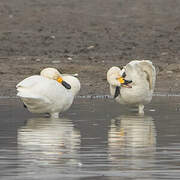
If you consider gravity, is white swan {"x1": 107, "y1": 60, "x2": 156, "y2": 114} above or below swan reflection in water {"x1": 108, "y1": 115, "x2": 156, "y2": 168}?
above

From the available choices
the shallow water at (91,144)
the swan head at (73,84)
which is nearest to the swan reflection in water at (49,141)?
the shallow water at (91,144)

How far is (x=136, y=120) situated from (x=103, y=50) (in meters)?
9.07

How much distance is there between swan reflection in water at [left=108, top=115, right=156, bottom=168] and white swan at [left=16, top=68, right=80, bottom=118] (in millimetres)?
771

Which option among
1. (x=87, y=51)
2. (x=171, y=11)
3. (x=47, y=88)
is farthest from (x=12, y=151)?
(x=171, y=11)

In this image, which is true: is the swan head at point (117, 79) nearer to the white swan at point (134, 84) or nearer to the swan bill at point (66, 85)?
the white swan at point (134, 84)

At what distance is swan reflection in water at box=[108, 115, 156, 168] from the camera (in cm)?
931

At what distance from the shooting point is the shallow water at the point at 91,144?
850 centimetres

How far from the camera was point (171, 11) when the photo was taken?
1011 inches

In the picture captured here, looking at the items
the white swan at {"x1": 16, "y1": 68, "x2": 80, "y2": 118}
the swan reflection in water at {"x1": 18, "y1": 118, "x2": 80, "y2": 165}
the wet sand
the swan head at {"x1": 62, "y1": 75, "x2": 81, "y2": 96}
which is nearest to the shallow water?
the swan reflection in water at {"x1": 18, "y1": 118, "x2": 80, "y2": 165}

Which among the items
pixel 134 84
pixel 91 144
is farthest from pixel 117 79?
pixel 91 144

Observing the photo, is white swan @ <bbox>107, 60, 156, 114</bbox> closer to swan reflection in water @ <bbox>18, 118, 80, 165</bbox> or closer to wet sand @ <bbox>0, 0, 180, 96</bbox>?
swan reflection in water @ <bbox>18, 118, 80, 165</bbox>

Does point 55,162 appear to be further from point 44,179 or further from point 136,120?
point 136,120

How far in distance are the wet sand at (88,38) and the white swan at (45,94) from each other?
3.77 metres

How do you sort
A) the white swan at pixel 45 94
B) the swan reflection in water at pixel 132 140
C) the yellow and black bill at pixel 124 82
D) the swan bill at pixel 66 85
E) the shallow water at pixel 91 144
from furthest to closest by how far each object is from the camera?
the yellow and black bill at pixel 124 82
the swan bill at pixel 66 85
the white swan at pixel 45 94
the swan reflection in water at pixel 132 140
the shallow water at pixel 91 144
